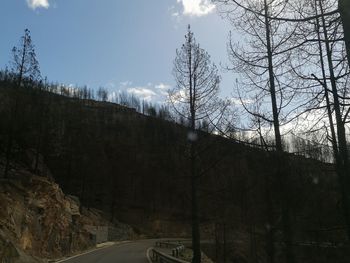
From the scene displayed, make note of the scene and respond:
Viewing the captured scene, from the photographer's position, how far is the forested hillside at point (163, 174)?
15438 millimetres

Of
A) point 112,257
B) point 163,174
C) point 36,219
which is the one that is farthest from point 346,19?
point 163,174

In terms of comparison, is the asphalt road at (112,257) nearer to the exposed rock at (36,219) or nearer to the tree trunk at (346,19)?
the exposed rock at (36,219)

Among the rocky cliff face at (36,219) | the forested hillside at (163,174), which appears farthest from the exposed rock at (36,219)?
the forested hillside at (163,174)

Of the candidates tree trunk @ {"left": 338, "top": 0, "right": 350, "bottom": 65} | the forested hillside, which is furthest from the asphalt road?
tree trunk @ {"left": 338, "top": 0, "right": 350, "bottom": 65}

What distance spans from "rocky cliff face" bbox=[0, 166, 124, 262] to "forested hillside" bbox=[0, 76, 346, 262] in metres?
5.55

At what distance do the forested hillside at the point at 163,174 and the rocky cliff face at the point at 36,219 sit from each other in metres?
5.55

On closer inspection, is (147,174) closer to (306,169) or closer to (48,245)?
(48,245)

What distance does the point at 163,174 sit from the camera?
11700cm

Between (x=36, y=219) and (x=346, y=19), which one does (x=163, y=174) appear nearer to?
(x=36, y=219)

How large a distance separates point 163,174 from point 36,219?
290 feet

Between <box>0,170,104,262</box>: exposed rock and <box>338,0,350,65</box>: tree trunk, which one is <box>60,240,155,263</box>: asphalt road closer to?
<box>0,170,104,262</box>: exposed rock

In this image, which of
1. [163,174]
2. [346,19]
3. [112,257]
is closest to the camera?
[346,19]

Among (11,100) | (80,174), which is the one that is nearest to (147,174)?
(80,174)

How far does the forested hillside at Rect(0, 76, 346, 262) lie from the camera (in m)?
15.4
